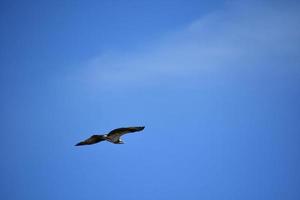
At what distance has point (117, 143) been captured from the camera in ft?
200

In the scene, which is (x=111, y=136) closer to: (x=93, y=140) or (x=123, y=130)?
(x=123, y=130)

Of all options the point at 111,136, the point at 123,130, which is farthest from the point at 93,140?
the point at 123,130

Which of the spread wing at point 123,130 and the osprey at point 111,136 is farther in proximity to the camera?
the osprey at point 111,136

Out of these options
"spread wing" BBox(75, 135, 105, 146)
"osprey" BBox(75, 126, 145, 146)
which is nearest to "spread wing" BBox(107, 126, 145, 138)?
"osprey" BBox(75, 126, 145, 146)

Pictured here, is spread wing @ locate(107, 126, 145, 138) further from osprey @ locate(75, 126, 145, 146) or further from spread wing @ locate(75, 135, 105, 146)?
spread wing @ locate(75, 135, 105, 146)

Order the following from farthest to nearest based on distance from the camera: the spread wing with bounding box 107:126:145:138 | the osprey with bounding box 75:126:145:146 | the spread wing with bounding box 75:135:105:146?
the spread wing with bounding box 75:135:105:146 → the osprey with bounding box 75:126:145:146 → the spread wing with bounding box 107:126:145:138

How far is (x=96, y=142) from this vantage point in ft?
197

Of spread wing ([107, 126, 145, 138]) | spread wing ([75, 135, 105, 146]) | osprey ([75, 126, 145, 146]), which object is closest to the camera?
spread wing ([107, 126, 145, 138])

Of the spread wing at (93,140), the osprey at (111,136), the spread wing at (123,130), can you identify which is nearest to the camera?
the spread wing at (123,130)

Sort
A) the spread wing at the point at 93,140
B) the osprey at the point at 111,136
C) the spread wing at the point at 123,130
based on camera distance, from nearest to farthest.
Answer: the spread wing at the point at 123,130 → the osprey at the point at 111,136 → the spread wing at the point at 93,140

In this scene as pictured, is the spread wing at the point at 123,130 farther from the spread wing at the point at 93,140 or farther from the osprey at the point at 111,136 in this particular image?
the spread wing at the point at 93,140

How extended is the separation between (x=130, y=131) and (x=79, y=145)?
316 cm

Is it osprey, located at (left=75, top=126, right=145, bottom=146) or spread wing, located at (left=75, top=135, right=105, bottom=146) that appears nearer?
osprey, located at (left=75, top=126, right=145, bottom=146)

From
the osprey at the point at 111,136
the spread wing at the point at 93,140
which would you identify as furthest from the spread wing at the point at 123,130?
the spread wing at the point at 93,140
